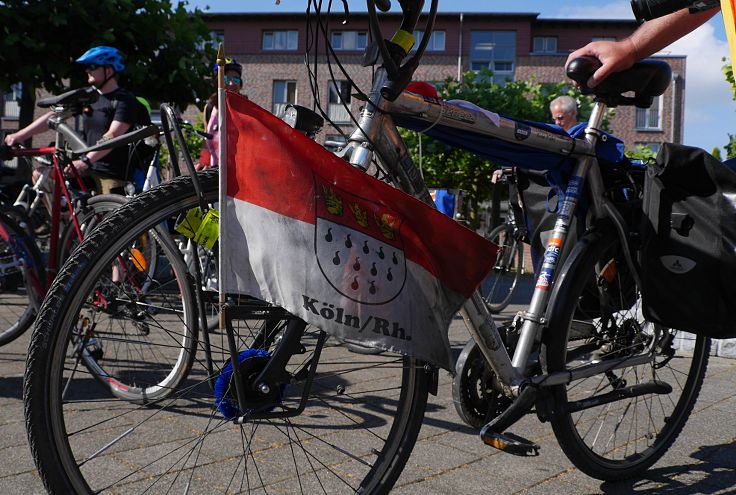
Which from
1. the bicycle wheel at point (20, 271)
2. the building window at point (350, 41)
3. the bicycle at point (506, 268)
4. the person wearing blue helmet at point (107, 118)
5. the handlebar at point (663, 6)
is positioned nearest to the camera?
the handlebar at point (663, 6)

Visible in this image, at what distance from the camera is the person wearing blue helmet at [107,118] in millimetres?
4512

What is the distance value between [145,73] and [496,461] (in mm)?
8824

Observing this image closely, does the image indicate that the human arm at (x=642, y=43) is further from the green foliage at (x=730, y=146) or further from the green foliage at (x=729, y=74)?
the green foliage at (x=730, y=146)

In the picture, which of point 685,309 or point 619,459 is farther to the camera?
point 619,459

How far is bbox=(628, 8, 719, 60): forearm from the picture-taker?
209 cm

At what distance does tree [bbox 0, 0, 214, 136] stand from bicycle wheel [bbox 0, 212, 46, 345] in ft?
20.9

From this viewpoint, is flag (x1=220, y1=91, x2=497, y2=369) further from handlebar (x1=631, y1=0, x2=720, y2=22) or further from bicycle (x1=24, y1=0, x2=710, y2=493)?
handlebar (x1=631, y1=0, x2=720, y2=22)

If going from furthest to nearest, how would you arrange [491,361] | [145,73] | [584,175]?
[145,73], [584,175], [491,361]

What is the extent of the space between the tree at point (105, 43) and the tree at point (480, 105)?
10158 mm

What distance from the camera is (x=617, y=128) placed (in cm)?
3891

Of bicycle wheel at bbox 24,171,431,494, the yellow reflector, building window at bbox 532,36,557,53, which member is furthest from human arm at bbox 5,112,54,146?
building window at bbox 532,36,557,53

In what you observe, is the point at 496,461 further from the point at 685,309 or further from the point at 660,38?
the point at 660,38

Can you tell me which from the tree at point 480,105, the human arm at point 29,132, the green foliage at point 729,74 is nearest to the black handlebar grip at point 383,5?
the human arm at point 29,132

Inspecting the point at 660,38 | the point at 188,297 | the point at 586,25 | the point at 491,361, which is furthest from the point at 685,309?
the point at 586,25
